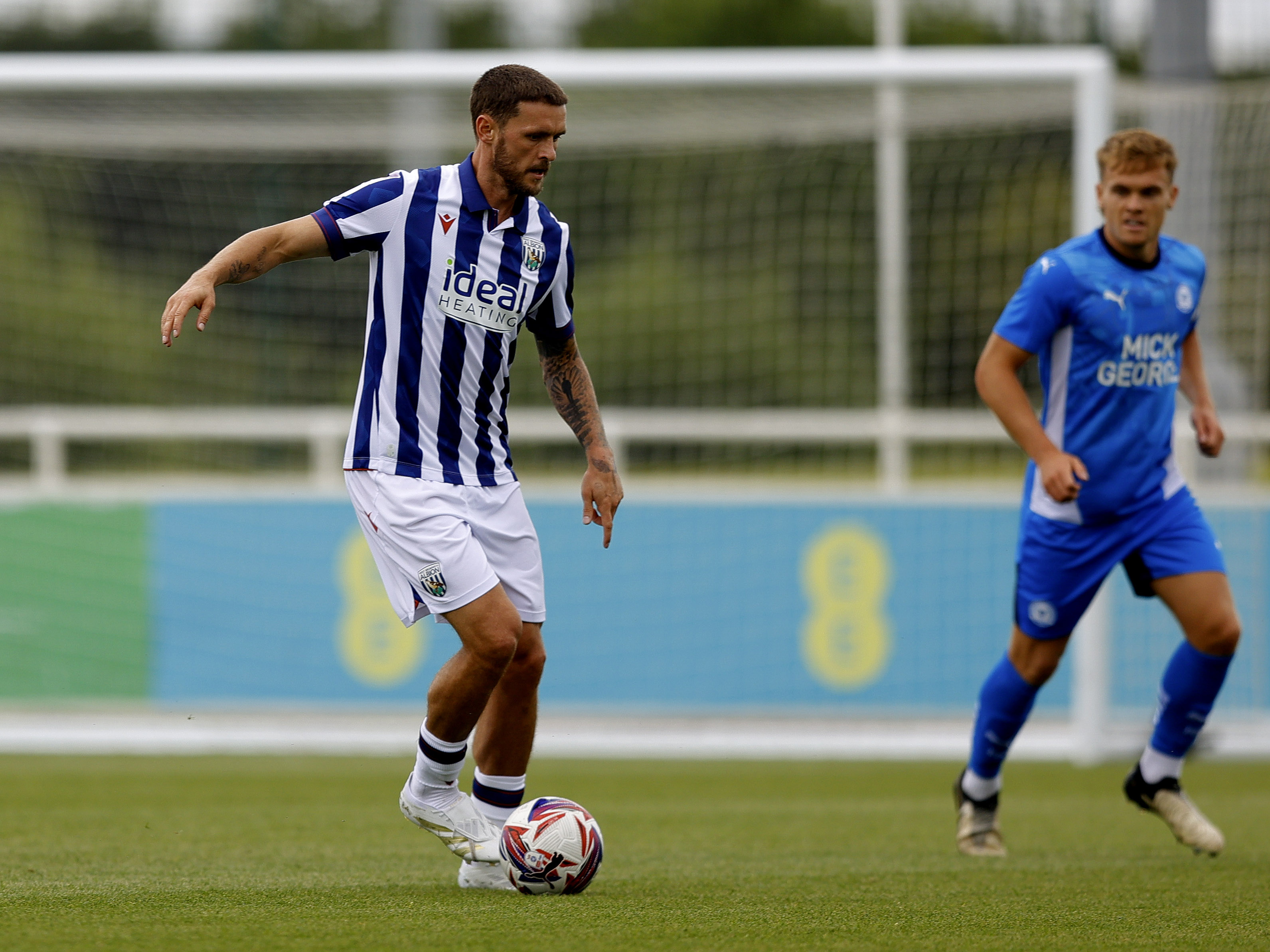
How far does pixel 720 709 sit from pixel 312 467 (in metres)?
4.61

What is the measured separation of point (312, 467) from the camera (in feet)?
40.7

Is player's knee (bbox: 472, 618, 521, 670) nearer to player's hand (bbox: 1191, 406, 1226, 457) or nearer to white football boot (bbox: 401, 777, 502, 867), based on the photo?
white football boot (bbox: 401, 777, 502, 867)

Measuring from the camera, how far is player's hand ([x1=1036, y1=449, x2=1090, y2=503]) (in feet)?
15.8

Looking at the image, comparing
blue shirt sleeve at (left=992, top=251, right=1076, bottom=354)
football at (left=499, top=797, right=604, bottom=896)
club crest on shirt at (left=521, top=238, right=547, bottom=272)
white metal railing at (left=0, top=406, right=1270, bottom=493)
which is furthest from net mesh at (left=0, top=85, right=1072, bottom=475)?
football at (left=499, top=797, right=604, bottom=896)

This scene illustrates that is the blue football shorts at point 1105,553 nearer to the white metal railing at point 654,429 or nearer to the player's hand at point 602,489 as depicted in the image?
the player's hand at point 602,489

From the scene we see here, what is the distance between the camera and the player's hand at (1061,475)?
4828 mm

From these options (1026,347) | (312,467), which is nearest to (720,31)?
(312,467)

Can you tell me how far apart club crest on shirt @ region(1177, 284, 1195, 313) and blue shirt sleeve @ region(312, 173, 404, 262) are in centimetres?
253

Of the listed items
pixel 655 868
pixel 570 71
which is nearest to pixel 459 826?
pixel 655 868

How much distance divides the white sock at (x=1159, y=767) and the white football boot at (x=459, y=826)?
2.26 meters

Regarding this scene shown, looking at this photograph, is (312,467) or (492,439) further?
(312,467)

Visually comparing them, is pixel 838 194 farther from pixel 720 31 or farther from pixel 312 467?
pixel 720 31


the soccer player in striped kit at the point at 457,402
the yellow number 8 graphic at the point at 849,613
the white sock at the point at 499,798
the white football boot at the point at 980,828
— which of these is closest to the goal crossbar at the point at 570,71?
the yellow number 8 graphic at the point at 849,613

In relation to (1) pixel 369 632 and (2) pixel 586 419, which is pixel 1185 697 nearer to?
(2) pixel 586 419
